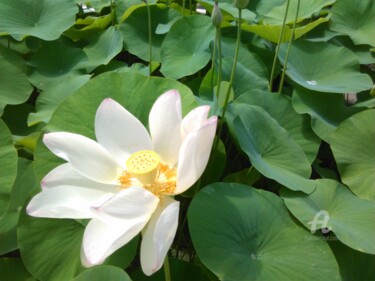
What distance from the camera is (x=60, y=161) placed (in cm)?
74

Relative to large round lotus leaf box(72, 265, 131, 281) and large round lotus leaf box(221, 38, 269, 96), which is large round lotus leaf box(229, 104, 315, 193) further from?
large round lotus leaf box(72, 265, 131, 281)

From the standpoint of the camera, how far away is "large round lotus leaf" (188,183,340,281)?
0.62 meters

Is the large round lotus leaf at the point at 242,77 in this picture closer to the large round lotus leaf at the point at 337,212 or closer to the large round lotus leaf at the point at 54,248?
the large round lotus leaf at the point at 337,212

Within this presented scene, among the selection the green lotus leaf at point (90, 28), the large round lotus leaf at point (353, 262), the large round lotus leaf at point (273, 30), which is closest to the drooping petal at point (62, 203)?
the large round lotus leaf at point (353, 262)

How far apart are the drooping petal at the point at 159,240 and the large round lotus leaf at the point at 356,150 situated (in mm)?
403

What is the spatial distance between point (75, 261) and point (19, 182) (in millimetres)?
197

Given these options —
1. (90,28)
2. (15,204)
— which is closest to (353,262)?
(15,204)

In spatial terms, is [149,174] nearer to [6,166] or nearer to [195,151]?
[195,151]

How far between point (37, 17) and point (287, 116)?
2.54 ft

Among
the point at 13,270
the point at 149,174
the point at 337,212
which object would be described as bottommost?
the point at 13,270

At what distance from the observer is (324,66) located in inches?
41.1

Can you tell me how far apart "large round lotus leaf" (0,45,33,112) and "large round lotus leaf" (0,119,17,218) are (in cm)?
28

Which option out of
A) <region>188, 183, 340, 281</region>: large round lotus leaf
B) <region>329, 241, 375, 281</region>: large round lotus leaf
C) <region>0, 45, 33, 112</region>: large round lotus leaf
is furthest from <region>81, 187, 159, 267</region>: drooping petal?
<region>0, 45, 33, 112</region>: large round lotus leaf

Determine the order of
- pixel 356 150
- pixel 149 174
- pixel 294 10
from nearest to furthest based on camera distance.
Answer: pixel 149 174 → pixel 356 150 → pixel 294 10
